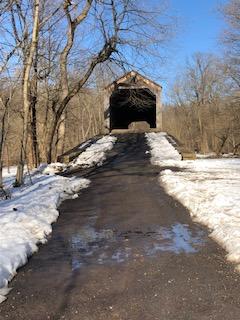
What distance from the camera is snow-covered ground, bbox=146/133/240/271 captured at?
22.7ft

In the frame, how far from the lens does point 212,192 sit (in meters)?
10.3

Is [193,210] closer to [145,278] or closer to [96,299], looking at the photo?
[145,278]

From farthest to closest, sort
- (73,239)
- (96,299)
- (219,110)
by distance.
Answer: (219,110) < (73,239) < (96,299)

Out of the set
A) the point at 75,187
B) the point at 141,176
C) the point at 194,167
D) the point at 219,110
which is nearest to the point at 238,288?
the point at 75,187

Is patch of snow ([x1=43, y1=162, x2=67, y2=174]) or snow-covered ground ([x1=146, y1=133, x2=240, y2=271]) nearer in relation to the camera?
snow-covered ground ([x1=146, y1=133, x2=240, y2=271])

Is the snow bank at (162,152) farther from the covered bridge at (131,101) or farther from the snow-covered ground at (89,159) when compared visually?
the covered bridge at (131,101)

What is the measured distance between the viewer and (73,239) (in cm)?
737

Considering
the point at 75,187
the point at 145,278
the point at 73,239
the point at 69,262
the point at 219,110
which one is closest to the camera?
the point at 145,278

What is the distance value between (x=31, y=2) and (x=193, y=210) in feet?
32.6

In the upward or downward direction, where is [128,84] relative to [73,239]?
upward

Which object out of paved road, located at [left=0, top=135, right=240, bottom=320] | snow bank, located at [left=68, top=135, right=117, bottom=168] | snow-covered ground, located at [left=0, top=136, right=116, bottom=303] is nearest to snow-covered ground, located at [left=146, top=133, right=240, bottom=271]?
paved road, located at [left=0, top=135, right=240, bottom=320]

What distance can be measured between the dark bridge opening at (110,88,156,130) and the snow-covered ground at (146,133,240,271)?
1613 cm

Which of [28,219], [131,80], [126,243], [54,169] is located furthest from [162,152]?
[126,243]

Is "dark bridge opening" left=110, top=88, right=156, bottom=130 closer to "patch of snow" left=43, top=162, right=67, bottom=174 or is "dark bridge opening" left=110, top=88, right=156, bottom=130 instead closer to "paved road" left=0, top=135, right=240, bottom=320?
"patch of snow" left=43, top=162, right=67, bottom=174
